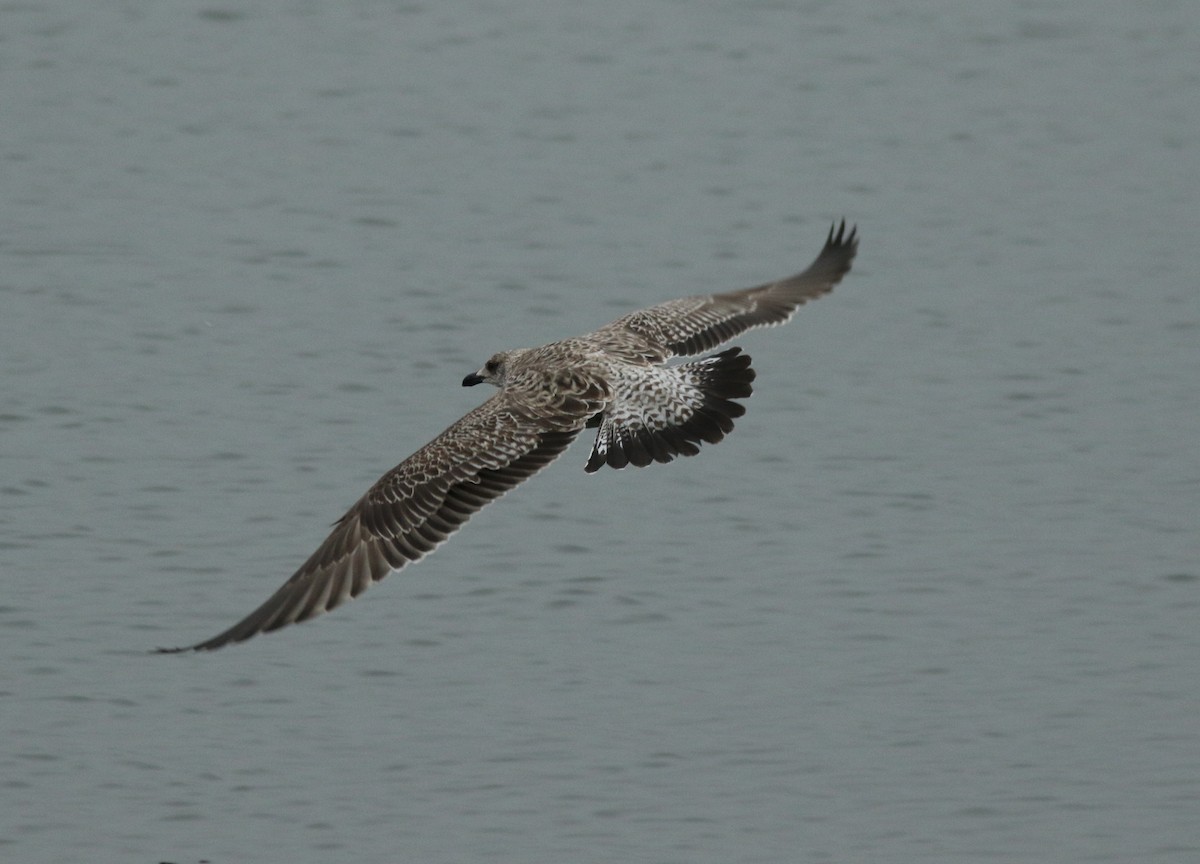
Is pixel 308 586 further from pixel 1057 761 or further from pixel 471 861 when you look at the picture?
pixel 1057 761

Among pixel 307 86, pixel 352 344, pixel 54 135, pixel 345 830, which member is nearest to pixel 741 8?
pixel 307 86

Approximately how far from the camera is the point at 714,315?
37.1 ft

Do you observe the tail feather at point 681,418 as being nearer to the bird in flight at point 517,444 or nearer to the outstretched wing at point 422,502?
the bird in flight at point 517,444

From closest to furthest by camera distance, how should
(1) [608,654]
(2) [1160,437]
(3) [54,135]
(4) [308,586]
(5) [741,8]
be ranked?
(4) [308,586]
(1) [608,654]
(2) [1160,437]
(3) [54,135]
(5) [741,8]

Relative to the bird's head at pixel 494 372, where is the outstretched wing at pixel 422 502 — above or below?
below

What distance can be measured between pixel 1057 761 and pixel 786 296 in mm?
3048

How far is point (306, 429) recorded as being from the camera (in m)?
12.2

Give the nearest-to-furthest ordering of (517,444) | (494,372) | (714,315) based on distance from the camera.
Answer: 1. (517,444)
2. (494,372)
3. (714,315)

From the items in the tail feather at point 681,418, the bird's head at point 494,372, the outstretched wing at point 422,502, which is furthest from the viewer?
the bird's head at point 494,372

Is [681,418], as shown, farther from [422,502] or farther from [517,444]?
[422,502]

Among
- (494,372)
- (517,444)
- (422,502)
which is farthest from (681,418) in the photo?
(494,372)

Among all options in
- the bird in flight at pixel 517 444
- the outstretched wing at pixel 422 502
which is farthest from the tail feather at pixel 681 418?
the outstretched wing at pixel 422 502

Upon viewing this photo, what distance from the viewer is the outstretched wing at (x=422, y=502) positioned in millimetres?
9070

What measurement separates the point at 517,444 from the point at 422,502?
45 centimetres
